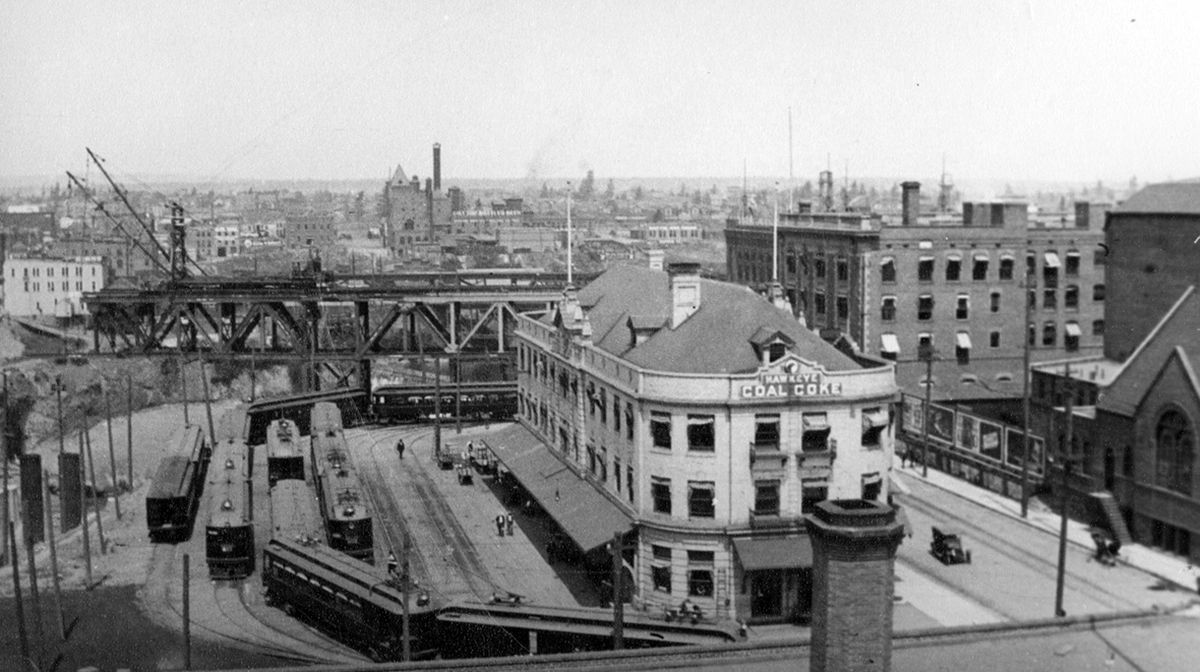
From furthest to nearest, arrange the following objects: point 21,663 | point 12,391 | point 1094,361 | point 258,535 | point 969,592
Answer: point 12,391, point 1094,361, point 258,535, point 969,592, point 21,663

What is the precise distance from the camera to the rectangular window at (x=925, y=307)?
246ft

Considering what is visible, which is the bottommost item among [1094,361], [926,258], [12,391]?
[12,391]

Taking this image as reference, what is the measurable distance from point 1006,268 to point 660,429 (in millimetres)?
41451

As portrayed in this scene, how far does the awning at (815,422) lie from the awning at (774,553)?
12.6 feet

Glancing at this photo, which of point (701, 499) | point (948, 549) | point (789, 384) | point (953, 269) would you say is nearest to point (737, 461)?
point (701, 499)

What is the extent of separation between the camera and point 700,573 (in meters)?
41.1

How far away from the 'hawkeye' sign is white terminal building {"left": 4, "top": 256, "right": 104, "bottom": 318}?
141972mm

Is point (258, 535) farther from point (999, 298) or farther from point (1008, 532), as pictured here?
point (999, 298)

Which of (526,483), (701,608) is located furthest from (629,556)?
(526,483)

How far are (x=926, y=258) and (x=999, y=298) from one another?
5482mm

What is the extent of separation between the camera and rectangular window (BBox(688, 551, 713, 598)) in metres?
40.8

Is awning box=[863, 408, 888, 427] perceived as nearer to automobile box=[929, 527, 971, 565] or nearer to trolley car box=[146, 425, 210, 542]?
automobile box=[929, 527, 971, 565]

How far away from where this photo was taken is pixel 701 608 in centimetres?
4019

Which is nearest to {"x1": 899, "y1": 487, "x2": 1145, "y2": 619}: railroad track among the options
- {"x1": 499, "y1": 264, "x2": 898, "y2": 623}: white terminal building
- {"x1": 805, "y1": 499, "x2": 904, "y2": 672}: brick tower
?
{"x1": 499, "y1": 264, "x2": 898, "y2": 623}: white terminal building
